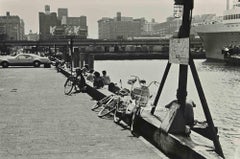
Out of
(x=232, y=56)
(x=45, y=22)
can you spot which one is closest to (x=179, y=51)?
(x=232, y=56)

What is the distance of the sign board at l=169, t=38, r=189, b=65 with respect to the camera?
265 inches

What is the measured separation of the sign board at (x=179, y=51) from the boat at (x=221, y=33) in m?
77.6

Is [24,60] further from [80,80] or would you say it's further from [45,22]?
[45,22]

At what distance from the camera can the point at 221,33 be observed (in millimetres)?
90562

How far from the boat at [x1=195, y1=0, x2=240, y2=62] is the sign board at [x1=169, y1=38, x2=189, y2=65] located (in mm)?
77613

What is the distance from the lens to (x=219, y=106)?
22.4 m

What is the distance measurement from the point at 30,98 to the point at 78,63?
55.9 feet

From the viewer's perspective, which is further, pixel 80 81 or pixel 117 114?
pixel 80 81

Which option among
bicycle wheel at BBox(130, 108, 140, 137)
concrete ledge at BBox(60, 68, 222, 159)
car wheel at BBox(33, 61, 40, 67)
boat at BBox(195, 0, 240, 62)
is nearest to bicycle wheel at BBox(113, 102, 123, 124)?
concrete ledge at BBox(60, 68, 222, 159)

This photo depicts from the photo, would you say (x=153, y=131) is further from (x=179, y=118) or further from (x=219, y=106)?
(x=219, y=106)

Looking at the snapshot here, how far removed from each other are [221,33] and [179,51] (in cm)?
8694

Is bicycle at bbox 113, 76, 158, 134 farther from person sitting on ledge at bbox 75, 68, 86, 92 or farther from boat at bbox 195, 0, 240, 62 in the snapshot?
boat at bbox 195, 0, 240, 62

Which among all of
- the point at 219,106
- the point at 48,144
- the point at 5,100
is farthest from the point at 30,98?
the point at 219,106

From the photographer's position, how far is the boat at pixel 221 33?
280 feet
